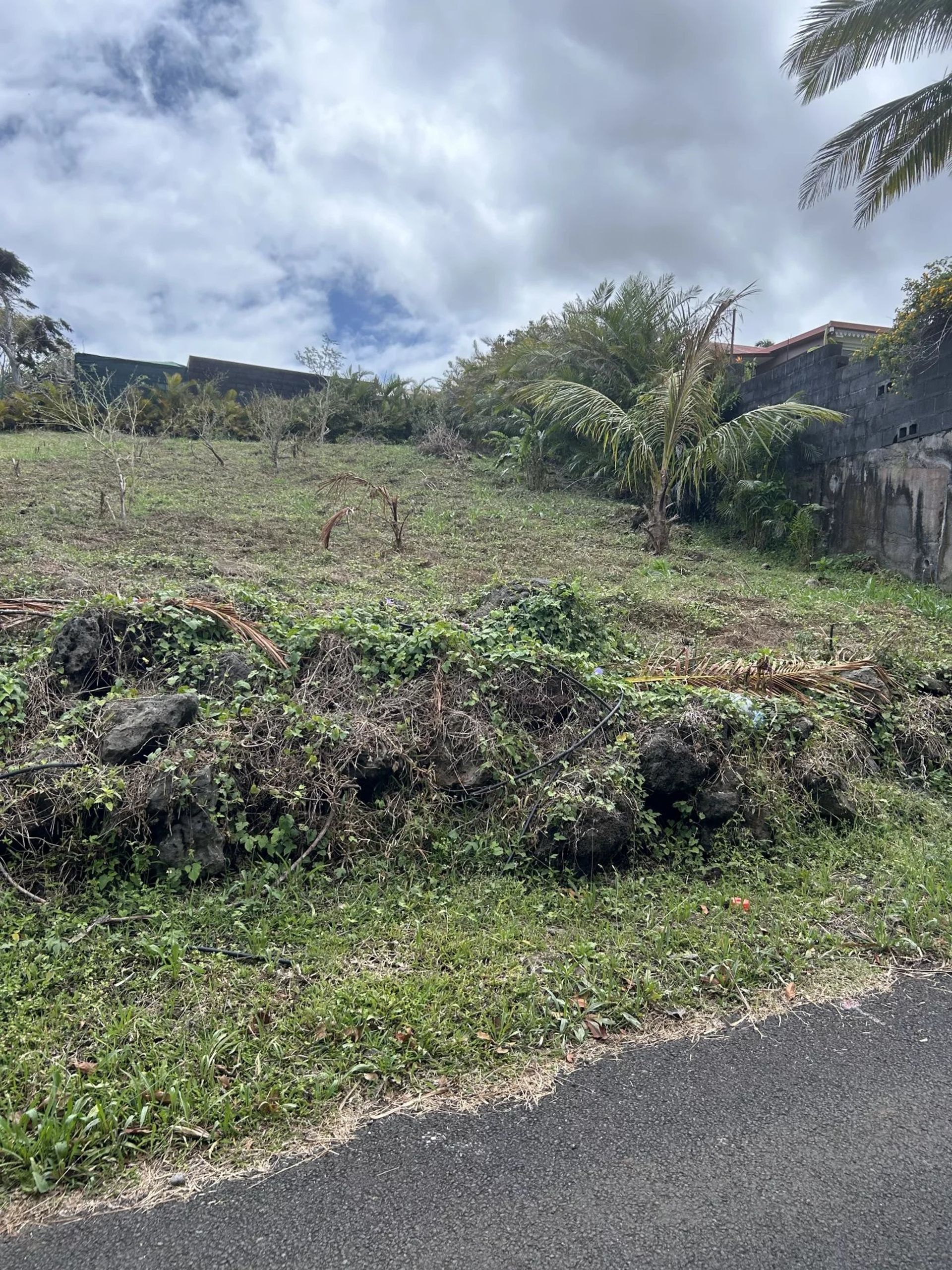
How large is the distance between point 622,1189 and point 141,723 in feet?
8.31

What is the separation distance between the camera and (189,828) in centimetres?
304

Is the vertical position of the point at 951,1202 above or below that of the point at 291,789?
below

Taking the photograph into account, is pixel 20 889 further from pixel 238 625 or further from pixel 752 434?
pixel 752 434

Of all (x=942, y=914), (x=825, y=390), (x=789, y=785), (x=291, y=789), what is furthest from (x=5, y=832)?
(x=825, y=390)

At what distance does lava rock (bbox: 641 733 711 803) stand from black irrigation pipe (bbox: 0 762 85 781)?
251cm

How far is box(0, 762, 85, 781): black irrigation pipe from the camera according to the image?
3051mm

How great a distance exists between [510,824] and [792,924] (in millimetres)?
1207

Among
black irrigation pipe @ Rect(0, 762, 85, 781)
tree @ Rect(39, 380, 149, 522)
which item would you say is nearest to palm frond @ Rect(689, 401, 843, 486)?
tree @ Rect(39, 380, 149, 522)

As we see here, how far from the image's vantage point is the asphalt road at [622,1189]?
1.65 metres

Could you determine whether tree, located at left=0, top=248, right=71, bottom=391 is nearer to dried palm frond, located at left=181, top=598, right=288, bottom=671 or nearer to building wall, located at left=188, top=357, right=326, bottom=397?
building wall, located at left=188, top=357, right=326, bottom=397

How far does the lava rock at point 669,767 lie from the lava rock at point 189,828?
1934mm

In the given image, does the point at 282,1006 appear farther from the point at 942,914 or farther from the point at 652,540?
the point at 652,540

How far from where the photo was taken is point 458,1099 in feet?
6.84

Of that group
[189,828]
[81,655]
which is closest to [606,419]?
[81,655]
